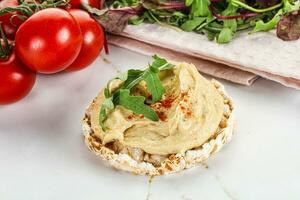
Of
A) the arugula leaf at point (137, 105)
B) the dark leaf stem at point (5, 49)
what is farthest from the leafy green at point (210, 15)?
the arugula leaf at point (137, 105)

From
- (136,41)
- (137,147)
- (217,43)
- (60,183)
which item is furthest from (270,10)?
(60,183)

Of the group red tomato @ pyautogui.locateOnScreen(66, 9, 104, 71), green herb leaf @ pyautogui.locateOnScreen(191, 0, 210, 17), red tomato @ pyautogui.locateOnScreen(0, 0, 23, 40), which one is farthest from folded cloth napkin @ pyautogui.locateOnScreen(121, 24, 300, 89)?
red tomato @ pyautogui.locateOnScreen(0, 0, 23, 40)

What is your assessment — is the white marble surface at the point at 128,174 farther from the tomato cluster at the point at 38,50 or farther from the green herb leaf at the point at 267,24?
the green herb leaf at the point at 267,24

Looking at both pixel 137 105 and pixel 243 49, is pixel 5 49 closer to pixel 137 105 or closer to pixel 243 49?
pixel 137 105

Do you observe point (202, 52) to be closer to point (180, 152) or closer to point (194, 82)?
point (194, 82)

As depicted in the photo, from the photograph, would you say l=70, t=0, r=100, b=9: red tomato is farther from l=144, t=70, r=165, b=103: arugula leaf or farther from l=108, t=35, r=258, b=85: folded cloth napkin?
l=144, t=70, r=165, b=103: arugula leaf

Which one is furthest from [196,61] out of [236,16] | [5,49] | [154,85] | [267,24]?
[5,49]
